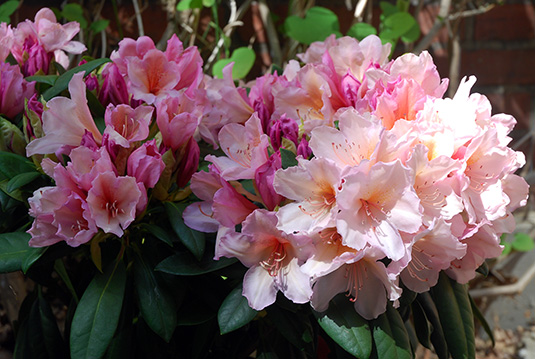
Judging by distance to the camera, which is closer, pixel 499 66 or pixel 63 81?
pixel 63 81

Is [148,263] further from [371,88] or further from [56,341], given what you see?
[371,88]

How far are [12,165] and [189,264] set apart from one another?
0.24 metres

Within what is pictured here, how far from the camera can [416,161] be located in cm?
50

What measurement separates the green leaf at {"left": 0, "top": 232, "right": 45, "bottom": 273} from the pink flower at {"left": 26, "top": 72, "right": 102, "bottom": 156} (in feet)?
0.31

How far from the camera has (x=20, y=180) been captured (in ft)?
1.89

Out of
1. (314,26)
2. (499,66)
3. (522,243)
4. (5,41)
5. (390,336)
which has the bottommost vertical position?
(522,243)

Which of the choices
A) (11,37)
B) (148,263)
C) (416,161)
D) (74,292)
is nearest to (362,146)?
(416,161)

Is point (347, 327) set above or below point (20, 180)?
below

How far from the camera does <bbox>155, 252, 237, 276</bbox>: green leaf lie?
1.83 feet

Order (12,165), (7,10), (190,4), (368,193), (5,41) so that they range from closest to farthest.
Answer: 1. (368,193)
2. (12,165)
3. (5,41)
4. (7,10)
5. (190,4)

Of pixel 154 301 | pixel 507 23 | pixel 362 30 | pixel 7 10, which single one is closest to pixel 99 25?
pixel 7 10

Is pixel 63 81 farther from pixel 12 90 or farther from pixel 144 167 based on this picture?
pixel 144 167

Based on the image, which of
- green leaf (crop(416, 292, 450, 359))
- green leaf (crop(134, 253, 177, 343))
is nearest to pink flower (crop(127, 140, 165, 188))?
green leaf (crop(134, 253, 177, 343))

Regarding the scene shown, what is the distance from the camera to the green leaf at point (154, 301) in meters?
0.56
